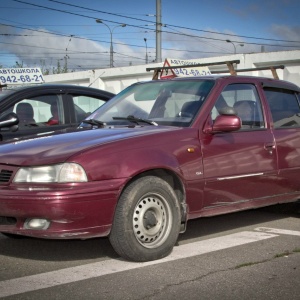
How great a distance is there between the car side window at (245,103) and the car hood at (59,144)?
1.01m

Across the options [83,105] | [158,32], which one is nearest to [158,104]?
[83,105]

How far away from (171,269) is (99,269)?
0.59m

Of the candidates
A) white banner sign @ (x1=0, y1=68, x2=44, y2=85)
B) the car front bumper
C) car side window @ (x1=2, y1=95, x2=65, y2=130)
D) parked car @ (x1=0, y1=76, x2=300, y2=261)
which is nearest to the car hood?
parked car @ (x1=0, y1=76, x2=300, y2=261)

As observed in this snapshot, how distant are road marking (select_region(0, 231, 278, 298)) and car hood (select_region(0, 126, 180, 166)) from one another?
→ 35.4 inches

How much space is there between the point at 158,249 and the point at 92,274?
667mm

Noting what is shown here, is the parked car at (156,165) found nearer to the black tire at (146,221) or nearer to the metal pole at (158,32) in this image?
the black tire at (146,221)

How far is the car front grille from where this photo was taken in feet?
14.7

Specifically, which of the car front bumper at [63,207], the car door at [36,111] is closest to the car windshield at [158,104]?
the car door at [36,111]

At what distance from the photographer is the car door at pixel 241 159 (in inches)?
205

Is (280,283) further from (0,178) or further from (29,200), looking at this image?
(0,178)

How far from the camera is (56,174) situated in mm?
4305

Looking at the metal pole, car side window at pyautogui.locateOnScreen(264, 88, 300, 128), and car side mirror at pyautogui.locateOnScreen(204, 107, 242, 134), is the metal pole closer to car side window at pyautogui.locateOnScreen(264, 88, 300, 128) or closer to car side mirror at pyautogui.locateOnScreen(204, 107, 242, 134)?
car side window at pyautogui.locateOnScreen(264, 88, 300, 128)

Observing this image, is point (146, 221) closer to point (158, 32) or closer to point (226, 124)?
point (226, 124)

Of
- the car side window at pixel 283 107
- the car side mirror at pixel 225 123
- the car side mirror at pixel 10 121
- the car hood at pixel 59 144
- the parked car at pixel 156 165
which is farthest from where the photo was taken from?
the car side mirror at pixel 10 121
